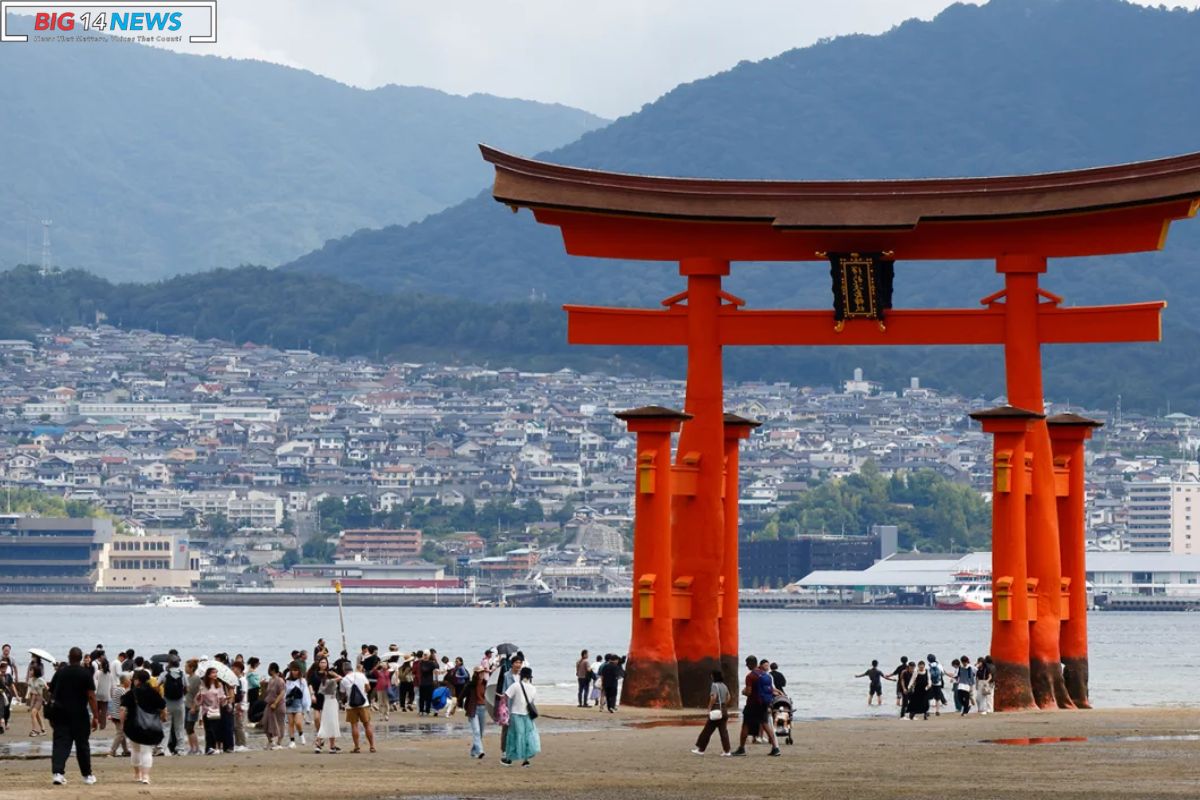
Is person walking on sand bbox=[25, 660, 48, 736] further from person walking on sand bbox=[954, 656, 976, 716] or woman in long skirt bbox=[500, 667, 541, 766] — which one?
person walking on sand bbox=[954, 656, 976, 716]

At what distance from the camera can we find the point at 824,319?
38125 mm

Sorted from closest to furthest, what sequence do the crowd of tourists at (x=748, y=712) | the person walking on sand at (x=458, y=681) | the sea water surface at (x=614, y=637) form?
the crowd of tourists at (x=748, y=712)
the person walking on sand at (x=458, y=681)
the sea water surface at (x=614, y=637)

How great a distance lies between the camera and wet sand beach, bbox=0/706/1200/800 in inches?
891

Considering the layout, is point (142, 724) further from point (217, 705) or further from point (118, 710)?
point (118, 710)

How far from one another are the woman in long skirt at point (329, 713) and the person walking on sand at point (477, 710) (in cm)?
164

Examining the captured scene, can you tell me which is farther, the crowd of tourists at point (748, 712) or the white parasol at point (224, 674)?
the white parasol at point (224, 674)

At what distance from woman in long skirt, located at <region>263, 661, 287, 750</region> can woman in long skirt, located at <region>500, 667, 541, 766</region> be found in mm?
4985

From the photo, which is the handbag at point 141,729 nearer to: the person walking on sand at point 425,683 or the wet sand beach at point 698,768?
the wet sand beach at point 698,768

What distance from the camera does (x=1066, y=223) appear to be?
121 ft

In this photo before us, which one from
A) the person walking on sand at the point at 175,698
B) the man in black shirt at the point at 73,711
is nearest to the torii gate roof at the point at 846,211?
the person walking on sand at the point at 175,698

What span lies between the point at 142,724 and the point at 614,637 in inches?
4378

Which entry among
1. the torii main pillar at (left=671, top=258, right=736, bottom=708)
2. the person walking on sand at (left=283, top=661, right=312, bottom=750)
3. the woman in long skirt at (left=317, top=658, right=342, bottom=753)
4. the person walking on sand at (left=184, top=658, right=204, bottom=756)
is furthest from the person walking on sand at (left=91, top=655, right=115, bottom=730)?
the torii main pillar at (left=671, top=258, right=736, bottom=708)

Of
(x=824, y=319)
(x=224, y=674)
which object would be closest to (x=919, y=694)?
(x=824, y=319)

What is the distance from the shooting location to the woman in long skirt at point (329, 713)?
2912 cm
